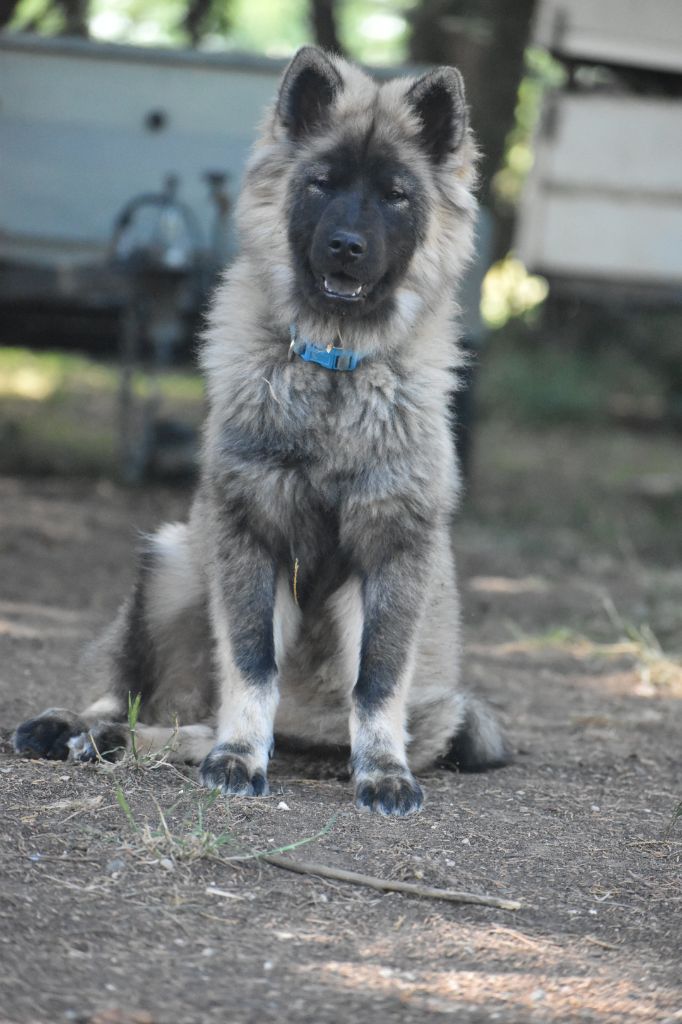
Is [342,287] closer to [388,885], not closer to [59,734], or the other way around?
[59,734]

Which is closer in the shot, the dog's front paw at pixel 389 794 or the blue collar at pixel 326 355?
the dog's front paw at pixel 389 794

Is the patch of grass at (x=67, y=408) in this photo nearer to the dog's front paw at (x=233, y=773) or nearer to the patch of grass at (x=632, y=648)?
the patch of grass at (x=632, y=648)

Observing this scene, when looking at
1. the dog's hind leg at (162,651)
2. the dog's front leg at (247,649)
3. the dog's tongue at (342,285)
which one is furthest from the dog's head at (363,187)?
the dog's hind leg at (162,651)

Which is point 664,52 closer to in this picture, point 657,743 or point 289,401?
point 657,743

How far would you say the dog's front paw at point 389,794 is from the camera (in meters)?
3.38

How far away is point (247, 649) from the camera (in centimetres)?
355

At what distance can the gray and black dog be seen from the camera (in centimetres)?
352

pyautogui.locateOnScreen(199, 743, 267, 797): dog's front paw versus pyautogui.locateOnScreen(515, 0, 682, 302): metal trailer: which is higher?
pyautogui.locateOnScreen(515, 0, 682, 302): metal trailer

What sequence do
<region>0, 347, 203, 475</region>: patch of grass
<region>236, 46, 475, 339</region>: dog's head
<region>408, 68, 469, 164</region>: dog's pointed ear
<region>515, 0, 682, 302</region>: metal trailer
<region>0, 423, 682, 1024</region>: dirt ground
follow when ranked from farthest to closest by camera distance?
<region>0, 347, 203, 475</region>: patch of grass, <region>515, 0, 682, 302</region>: metal trailer, <region>408, 68, 469, 164</region>: dog's pointed ear, <region>236, 46, 475, 339</region>: dog's head, <region>0, 423, 682, 1024</region>: dirt ground

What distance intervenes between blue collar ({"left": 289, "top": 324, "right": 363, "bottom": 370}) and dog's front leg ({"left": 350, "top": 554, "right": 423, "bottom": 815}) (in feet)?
1.89

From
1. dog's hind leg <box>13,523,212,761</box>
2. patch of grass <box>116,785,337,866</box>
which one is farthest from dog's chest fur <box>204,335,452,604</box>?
patch of grass <box>116,785,337,866</box>

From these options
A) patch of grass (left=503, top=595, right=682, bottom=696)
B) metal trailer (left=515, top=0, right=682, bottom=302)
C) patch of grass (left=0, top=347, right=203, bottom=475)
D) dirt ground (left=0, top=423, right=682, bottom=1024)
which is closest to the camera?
dirt ground (left=0, top=423, right=682, bottom=1024)

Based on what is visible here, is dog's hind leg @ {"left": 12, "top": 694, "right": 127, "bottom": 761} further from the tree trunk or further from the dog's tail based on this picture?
the tree trunk

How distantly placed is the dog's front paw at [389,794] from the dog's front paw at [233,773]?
10.4 inches
